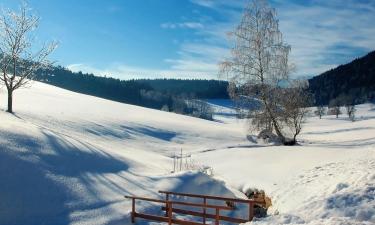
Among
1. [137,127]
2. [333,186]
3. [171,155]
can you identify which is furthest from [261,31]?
[333,186]

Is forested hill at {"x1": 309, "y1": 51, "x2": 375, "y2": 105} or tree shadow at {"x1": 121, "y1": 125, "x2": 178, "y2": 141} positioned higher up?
forested hill at {"x1": 309, "y1": 51, "x2": 375, "y2": 105}

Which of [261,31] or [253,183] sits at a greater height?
[261,31]

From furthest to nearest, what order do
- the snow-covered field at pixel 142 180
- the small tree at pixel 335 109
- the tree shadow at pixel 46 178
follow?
the small tree at pixel 335 109
the tree shadow at pixel 46 178
the snow-covered field at pixel 142 180

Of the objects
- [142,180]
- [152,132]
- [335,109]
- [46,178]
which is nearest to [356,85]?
[335,109]

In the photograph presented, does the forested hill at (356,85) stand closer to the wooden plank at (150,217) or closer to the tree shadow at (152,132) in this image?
the tree shadow at (152,132)

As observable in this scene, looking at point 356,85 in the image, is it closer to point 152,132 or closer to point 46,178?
point 152,132

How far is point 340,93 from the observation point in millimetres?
188625

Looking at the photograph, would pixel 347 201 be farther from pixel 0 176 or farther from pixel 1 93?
pixel 1 93

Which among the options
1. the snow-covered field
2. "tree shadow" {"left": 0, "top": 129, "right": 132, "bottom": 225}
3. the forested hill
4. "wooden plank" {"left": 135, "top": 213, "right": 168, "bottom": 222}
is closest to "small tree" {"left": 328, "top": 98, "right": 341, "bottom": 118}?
the forested hill

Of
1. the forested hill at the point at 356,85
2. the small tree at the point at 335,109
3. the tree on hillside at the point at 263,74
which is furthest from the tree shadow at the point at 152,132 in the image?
the forested hill at the point at 356,85

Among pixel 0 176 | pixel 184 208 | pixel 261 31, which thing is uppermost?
pixel 261 31

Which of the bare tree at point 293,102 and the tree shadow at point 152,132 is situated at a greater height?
the bare tree at point 293,102

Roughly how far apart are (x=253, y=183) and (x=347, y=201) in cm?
1160

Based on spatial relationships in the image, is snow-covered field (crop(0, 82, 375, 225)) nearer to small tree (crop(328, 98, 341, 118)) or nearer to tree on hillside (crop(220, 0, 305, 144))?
tree on hillside (crop(220, 0, 305, 144))
